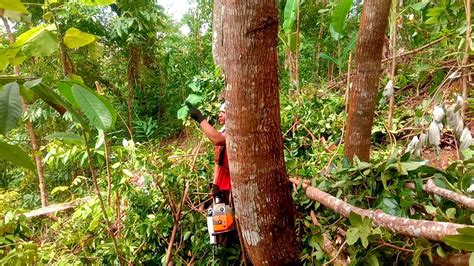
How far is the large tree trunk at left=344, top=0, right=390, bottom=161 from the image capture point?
2.10m

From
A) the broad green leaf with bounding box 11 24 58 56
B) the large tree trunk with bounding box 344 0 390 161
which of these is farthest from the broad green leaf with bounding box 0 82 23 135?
the large tree trunk with bounding box 344 0 390 161

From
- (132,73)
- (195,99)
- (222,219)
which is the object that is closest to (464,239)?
(222,219)

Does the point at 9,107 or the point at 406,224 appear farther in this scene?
the point at 406,224

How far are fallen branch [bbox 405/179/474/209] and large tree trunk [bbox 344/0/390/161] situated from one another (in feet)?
2.11

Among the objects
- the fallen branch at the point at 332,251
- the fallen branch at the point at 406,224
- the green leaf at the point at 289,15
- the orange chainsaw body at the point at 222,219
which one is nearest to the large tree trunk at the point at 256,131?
the fallen branch at the point at 332,251

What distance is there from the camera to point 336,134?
3.93 m

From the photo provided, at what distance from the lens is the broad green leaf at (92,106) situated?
0.72m

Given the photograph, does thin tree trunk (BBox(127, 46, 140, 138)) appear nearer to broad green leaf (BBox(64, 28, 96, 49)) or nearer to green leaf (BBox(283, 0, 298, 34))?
green leaf (BBox(283, 0, 298, 34))

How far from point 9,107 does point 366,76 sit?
199 cm

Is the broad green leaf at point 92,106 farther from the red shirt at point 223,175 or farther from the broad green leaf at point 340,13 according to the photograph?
the broad green leaf at point 340,13

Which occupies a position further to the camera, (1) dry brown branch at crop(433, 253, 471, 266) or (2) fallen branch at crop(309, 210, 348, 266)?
(2) fallen branch at crop(309, 210, 348, 266)

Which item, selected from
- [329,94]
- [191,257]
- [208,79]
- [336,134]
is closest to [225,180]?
[191,257]

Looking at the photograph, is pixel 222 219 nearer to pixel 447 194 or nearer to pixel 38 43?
pixel 447 194

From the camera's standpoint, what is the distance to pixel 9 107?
Result: 575 millimetres
